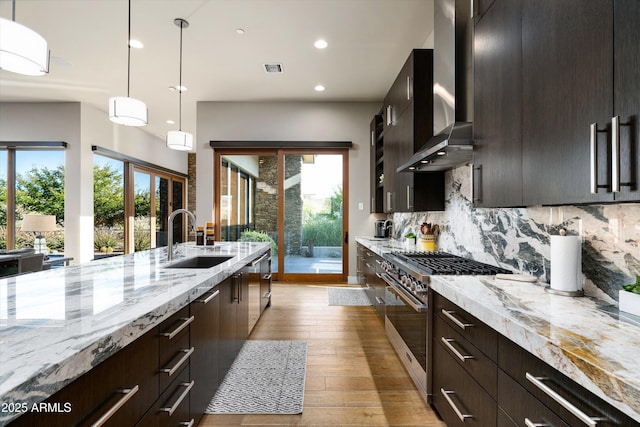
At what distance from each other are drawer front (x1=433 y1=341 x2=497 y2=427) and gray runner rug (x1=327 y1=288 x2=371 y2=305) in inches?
98.9

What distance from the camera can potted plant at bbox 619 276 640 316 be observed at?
1.13 metres

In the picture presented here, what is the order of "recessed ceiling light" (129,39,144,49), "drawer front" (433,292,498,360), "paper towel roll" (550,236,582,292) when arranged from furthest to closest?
"recessed ceiling light" (129,39,144,49), "paper towel roll" (550,236,582,292), "drawer front" (433,292,498,360)

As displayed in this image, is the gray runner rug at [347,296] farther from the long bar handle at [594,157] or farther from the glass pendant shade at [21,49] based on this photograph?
the glass pendant shade at [21,49]

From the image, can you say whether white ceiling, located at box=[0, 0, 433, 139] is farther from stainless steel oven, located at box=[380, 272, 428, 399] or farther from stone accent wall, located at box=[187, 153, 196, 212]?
stone accent wall, located at box=[187, 153, 196, 212]

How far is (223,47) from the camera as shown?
13.1 feet

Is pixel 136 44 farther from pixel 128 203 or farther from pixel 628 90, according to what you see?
pixel 628 90

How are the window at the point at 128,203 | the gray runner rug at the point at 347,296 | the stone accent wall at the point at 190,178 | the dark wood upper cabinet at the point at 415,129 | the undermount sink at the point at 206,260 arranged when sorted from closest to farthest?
the undermount sink at the point at 206,260
the dark wood upper cabinet at the point at 415,129
the gray runner rug at the point at 347,296
the window at the point at 128,203
the stone accent wall at the point at 190,178

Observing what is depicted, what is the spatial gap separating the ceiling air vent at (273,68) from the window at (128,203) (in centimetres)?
386

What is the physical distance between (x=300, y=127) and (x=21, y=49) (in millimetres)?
4173

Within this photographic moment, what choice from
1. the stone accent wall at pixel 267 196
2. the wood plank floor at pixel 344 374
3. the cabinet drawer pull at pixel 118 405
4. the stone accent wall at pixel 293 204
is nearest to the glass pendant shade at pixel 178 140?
the stone accent wall at pixel 267 196

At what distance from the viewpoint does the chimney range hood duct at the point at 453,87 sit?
2.16 metres

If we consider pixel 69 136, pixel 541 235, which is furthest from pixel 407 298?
pixel 69 136

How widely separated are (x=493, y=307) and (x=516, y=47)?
Answer: 1188mm

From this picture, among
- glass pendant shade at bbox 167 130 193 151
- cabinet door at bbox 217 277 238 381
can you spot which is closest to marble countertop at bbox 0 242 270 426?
cabinet door at bbox 217 277 238 381
